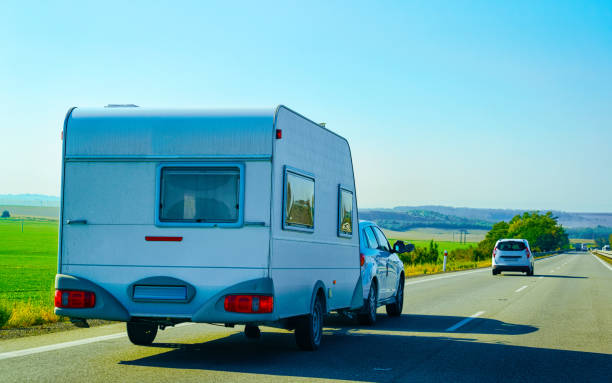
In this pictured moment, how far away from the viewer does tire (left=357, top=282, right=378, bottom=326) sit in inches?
502

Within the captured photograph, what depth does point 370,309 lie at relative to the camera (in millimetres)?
12867

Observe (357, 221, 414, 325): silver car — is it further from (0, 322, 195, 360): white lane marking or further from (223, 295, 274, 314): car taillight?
(223, 295, 274, 314): car taillight

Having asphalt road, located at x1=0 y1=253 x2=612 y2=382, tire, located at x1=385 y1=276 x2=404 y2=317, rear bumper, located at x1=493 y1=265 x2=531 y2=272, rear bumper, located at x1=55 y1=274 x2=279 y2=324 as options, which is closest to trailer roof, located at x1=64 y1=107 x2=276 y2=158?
rear bumper, located at x1=55 y1=274 x2=279 y2=324

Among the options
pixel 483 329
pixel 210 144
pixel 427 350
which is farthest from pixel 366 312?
pixel 210 144

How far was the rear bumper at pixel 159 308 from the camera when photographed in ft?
26.5

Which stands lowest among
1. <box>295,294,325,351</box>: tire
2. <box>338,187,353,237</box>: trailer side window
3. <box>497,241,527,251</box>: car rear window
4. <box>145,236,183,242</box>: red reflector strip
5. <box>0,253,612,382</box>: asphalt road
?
<box>0,253,612,382</box>: asphalt road

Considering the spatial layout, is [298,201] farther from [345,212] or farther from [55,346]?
[55,346]

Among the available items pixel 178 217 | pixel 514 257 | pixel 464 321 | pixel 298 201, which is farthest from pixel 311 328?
pixel 514 257

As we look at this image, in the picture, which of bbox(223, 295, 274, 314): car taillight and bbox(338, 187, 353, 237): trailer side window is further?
bbox(338, 187, 353, 237): trailer side window

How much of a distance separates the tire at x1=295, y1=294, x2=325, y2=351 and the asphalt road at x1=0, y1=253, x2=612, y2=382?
142 millimetres

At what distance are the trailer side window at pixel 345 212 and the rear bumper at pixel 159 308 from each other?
115 inches

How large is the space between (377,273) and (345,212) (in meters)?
2.33

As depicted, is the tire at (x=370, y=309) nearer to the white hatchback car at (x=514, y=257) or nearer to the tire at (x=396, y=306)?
the tire at (x=396, y=306)

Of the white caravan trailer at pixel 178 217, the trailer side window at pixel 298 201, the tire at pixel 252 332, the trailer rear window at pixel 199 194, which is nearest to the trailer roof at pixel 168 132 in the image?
the white caravan trailer at pixel 178 217
